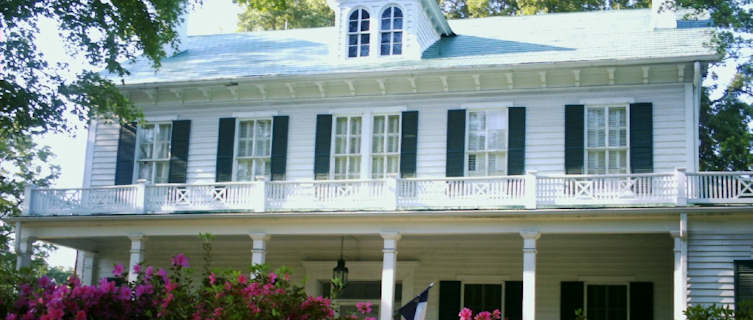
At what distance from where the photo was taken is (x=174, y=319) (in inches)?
313

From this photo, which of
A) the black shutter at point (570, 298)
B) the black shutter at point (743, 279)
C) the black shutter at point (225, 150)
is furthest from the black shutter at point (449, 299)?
the black shutter at point (743, 279)

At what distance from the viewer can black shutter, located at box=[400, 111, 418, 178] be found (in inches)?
880

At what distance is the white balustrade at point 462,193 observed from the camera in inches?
801

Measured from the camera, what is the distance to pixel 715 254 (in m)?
19.1

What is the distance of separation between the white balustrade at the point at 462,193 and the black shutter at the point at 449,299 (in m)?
2.57

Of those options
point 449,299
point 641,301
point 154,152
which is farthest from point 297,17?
point 641,301

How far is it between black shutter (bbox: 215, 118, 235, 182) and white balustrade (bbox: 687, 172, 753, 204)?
1083cm

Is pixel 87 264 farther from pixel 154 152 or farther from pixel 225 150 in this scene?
pixel 225 150

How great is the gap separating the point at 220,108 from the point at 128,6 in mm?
3354

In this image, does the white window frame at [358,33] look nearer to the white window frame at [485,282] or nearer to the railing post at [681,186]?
the white window frame at [485,282]

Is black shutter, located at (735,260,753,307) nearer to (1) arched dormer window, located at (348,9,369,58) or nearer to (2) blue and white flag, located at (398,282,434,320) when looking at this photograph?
(2) blue and white flag, located at (398,282,434,320)

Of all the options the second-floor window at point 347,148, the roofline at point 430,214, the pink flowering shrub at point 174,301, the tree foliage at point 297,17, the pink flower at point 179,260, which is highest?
the tree foliage at point 297,17

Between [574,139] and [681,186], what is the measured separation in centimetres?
300

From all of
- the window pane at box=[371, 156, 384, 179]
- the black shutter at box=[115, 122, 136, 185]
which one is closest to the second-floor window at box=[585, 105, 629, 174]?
the window pane at box=[371, 156, 384, 179]
